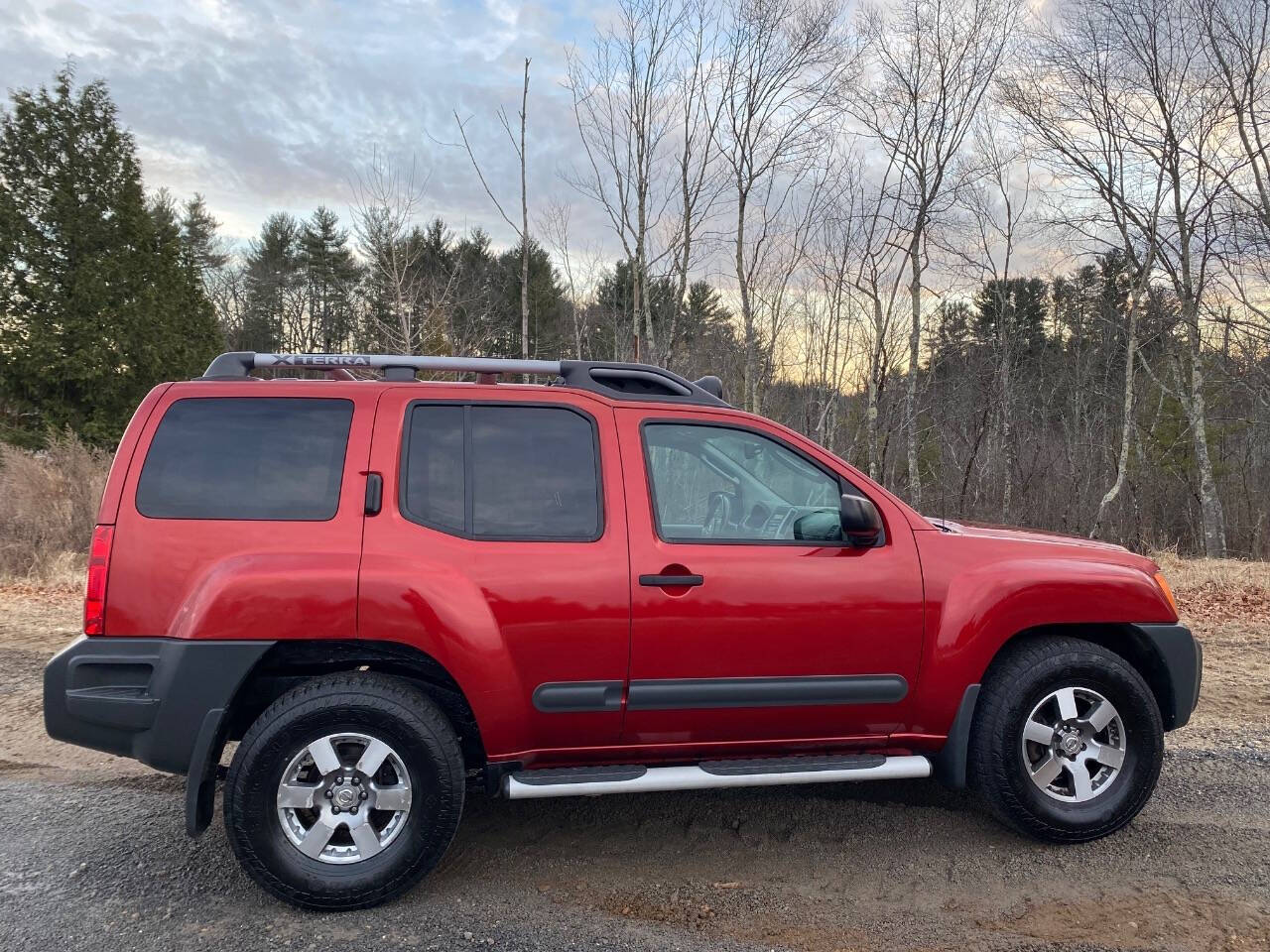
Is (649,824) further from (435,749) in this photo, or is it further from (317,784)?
(317,784)

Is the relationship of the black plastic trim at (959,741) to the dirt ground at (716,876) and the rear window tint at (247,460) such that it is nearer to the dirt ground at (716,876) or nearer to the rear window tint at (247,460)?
the dirt ground at (716,876)

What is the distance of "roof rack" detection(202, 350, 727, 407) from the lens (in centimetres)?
353

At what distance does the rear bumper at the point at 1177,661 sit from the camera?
374 cm

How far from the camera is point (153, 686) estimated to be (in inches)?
119

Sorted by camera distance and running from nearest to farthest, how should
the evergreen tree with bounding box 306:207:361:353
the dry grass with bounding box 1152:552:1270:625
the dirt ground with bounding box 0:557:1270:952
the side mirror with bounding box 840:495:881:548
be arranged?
1. the dirt ground with bounding box 0:557:1270:952
2. the side mirror with bounding box 840:495:881:548
3. the dry grass with bounding box 1152:552:1270:625
4. the evergreen tree with bounding box 306:207:361:353

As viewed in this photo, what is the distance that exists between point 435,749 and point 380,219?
42.1 ft

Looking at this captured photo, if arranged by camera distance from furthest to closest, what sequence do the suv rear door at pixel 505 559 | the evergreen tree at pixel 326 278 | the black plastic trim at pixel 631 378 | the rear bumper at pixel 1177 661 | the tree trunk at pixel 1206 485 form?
the evergreen tree at pixel 326 278
the tree trunk at pixel 1206 485
the rear bumper at pixel 1177 661
the black plastic trim at pixel 631 378
the suv rear door at pixel 505 559

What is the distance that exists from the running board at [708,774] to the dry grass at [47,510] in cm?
1008

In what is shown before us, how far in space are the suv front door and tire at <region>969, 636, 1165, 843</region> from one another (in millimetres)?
444

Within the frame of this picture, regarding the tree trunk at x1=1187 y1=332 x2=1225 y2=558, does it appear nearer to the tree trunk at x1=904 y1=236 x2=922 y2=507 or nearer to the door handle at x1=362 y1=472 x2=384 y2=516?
the tree trunk at x1=904 y1=236 x2=922 y2=507

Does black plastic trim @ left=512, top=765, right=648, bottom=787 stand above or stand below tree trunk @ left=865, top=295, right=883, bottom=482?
below

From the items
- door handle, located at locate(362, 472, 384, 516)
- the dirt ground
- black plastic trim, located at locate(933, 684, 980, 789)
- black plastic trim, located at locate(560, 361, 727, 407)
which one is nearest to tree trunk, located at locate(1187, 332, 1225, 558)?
the dirt ground

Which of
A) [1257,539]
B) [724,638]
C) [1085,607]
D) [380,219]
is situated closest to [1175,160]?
[1257,539]

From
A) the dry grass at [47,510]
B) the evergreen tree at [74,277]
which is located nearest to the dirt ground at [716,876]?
the dry grass at [47,510]
